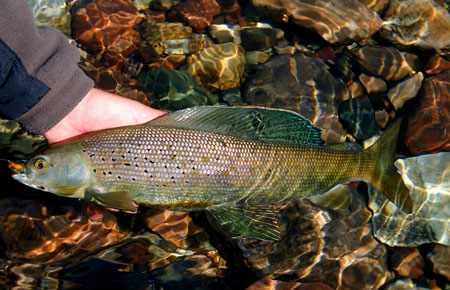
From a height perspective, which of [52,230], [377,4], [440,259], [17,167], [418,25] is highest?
[377,4]

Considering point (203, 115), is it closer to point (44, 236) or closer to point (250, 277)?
point (250, 277)

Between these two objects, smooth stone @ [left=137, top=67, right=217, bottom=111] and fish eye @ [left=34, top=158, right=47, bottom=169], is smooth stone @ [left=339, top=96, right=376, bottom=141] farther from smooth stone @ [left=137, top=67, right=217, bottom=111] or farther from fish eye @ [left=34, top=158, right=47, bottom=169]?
fish eye @ [left=34, top=158, right=47, bottom=169]

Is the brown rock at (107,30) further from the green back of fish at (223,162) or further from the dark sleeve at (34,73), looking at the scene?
the green back of fish at (223,162)

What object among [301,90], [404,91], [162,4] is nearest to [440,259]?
[404,91]

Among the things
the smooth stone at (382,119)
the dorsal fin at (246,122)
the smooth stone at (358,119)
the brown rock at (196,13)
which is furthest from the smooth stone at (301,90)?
the dorsal fin at (246,122)

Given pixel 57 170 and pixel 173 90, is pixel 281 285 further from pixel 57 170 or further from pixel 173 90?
pixel 173 90

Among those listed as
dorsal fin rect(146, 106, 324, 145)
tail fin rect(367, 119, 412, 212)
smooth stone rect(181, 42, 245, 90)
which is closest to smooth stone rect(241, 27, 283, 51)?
smooth stone rect(181, 42, 245, 90)

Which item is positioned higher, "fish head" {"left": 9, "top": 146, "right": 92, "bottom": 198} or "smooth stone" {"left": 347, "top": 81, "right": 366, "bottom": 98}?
"fish head" {"left": 9, "top": 146, "right": 92, "bottom": 198}
